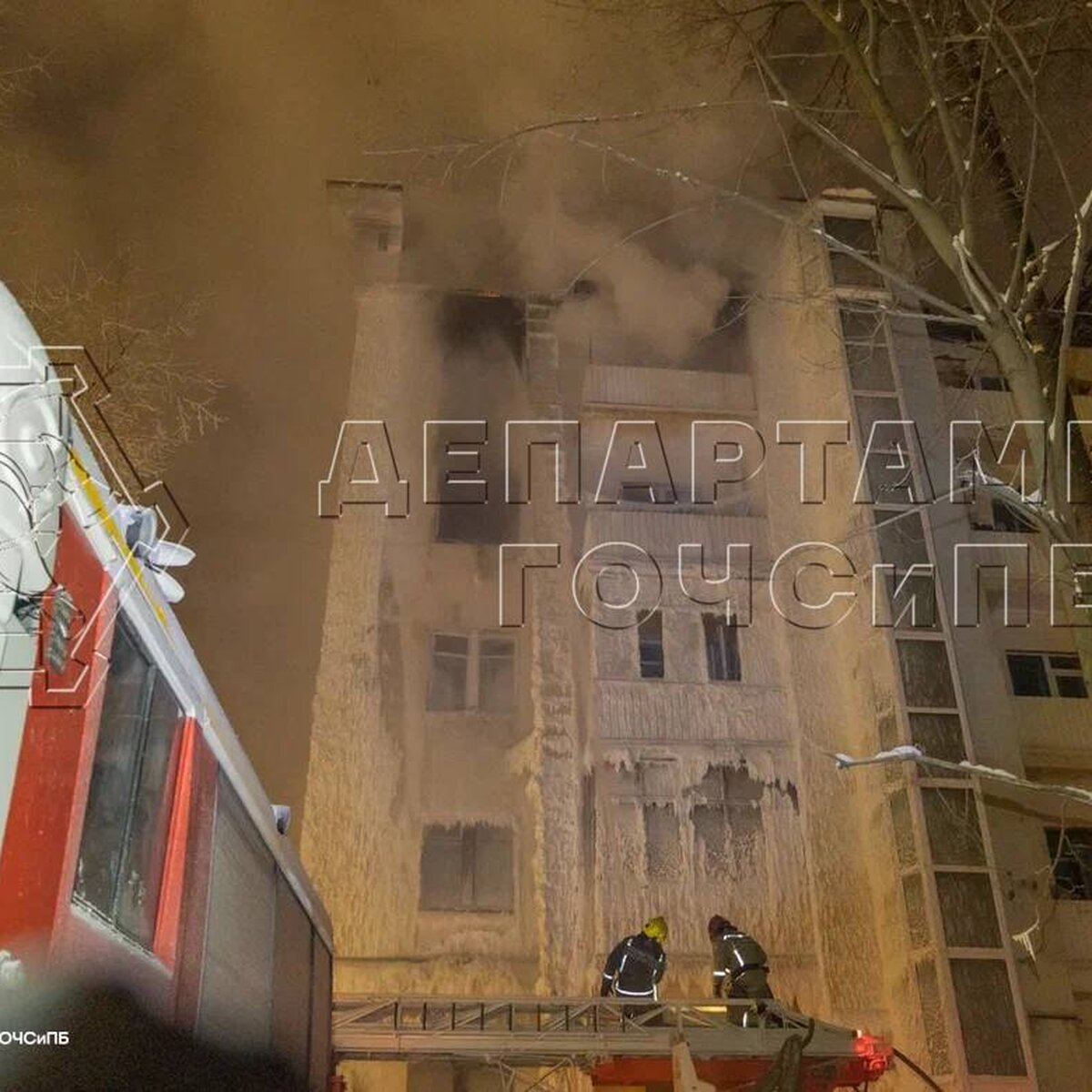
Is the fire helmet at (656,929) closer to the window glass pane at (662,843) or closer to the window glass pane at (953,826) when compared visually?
the window glass pane at (662,843)

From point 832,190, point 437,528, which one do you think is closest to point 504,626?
point 437,528

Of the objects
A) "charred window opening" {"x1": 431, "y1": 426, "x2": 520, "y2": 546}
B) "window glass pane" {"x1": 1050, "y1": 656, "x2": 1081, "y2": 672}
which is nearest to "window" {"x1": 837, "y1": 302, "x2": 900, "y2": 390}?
"window glass pane" {"x1": 1050, "y1": 656, "x2": 1081, "y2": 672}

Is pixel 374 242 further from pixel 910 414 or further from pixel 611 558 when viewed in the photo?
pixel 910 414

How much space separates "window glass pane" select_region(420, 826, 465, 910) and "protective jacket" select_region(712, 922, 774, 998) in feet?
12.5

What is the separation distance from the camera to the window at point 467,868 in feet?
41.1

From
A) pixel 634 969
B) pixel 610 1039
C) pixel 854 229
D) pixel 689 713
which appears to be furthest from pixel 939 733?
pixel 854 229

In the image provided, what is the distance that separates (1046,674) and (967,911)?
4.57m

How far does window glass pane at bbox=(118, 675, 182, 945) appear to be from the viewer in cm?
257

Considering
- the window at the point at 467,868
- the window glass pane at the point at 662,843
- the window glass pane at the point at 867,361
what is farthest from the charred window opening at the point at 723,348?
the window at the point at 467,868

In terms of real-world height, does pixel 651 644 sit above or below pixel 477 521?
below

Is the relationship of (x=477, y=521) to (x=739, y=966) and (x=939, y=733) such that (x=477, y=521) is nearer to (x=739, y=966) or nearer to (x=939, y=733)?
(x=939, y=733)

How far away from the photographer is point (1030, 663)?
571 inches

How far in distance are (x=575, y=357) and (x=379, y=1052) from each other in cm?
1101

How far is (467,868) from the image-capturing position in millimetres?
12719
